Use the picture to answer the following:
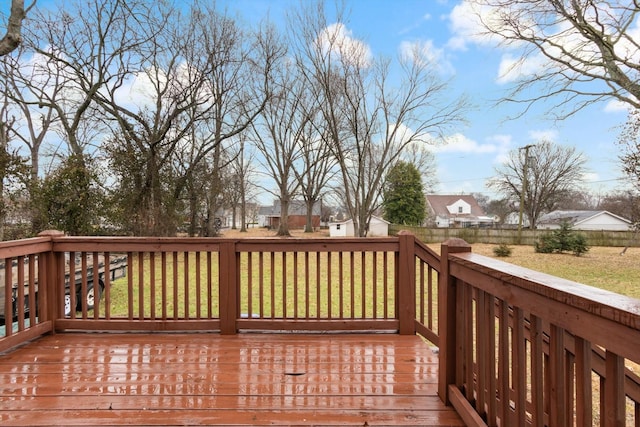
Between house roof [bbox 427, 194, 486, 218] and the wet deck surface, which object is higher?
house roof [bbox 427, 194, 486, 218]

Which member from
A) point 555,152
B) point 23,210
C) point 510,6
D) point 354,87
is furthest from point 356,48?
point 555,152

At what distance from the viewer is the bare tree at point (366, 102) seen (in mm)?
10891

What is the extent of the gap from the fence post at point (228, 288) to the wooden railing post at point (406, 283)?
143 centimetres

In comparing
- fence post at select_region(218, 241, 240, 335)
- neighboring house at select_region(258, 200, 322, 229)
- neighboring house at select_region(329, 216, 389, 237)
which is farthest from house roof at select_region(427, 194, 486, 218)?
fence post at select_region(218, 241, 240, 335)

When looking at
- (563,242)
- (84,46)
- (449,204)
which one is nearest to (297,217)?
(449,204)

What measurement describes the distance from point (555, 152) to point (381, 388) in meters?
29.2

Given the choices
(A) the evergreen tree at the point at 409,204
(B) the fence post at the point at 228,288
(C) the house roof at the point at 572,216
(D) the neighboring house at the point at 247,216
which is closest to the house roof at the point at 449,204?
(C) the house roof at the point at 572,216

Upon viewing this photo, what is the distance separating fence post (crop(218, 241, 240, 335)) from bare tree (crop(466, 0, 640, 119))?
8574 millimetres

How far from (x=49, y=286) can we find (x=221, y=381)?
1.98m

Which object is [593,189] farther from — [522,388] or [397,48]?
[522,388]

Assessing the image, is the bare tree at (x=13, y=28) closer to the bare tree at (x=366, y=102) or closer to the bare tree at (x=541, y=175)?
the bare tree at (x=366, y=102)

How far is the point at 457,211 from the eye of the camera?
41.7 m

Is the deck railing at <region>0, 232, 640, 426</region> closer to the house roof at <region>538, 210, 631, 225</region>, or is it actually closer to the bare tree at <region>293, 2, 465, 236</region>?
the bare tree at <region>293, 2, 465, 236</region>

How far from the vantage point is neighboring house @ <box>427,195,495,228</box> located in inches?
1588
